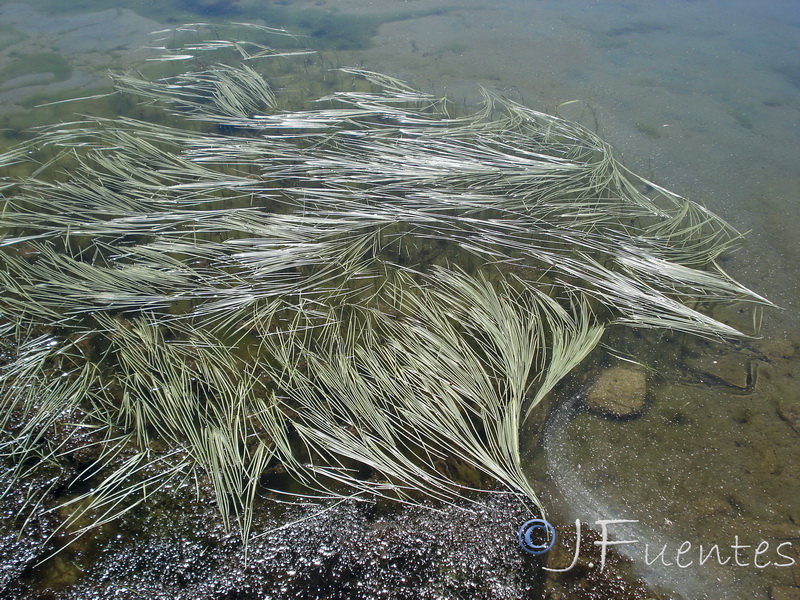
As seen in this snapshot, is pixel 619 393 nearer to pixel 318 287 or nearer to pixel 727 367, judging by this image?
pixel 727 367

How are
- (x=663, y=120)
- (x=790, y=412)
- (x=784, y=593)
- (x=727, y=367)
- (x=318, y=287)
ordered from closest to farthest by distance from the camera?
(x=784, y=593) → (x=790, y=412) → (x=727, y=367) → (x=318, y=287) → (x=663, y=120)

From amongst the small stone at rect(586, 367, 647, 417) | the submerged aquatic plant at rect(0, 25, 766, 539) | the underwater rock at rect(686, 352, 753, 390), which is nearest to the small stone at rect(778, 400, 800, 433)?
the underwater rock at rect(686, 352, 753, 390)

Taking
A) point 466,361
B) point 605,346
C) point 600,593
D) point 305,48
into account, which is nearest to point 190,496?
point 466,361

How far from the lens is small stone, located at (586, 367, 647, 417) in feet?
6.81

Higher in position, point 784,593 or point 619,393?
point 619,393

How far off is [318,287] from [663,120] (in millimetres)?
2943

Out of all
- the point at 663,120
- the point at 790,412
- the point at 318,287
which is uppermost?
the point at 663,120

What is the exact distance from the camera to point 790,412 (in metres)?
2.10

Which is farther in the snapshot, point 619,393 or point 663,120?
point 663,120

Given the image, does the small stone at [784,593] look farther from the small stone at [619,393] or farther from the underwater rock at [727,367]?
the underwater rock at [727,367]

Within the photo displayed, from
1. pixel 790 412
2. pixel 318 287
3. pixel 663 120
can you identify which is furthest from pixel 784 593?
pixel 663 120

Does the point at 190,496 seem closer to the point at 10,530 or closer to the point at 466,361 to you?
the point at 10,530

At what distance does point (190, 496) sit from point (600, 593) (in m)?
1.41

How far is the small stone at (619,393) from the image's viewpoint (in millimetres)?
2076
